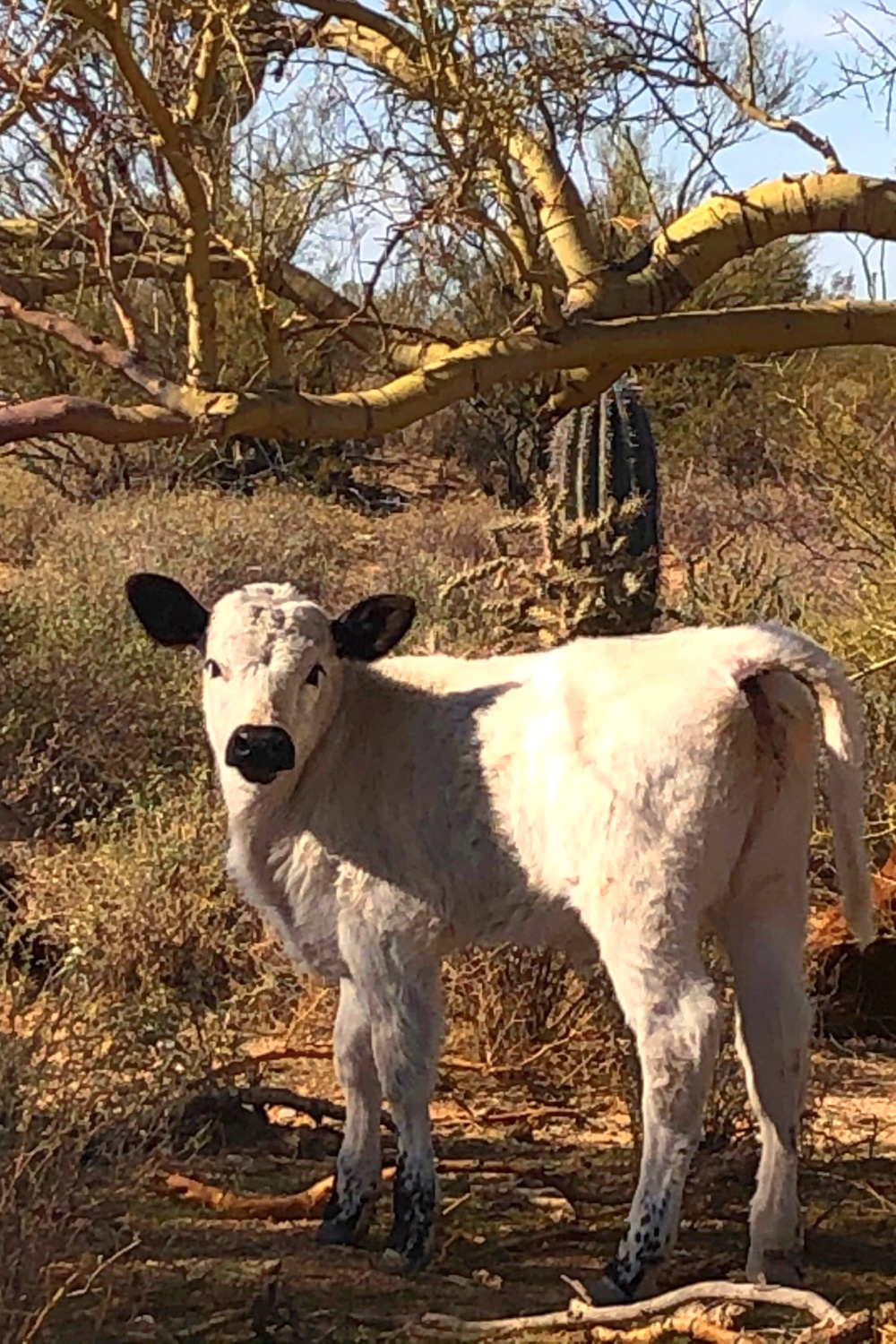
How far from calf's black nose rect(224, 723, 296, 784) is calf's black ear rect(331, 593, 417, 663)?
544mm

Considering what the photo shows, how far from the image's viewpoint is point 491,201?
561 centimetres

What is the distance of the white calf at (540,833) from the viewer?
475 centimetres

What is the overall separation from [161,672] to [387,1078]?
19.8 ft

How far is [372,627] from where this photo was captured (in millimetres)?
5379

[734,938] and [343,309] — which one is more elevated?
[343,309]

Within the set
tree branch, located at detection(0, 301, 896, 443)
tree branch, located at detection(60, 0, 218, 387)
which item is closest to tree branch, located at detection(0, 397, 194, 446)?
tree branch, located at detection(0, 301, 896, 443)

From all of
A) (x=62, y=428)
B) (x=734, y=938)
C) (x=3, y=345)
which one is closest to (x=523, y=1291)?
(x=734, y=938)

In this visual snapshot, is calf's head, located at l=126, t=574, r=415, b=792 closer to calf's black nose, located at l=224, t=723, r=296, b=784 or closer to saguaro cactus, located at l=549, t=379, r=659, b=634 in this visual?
calf's black nose, located at l=224, t=723, r=296, b=784

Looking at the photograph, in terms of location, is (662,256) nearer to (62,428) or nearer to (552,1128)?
(62,428)

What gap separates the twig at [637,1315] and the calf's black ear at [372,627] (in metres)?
1.75

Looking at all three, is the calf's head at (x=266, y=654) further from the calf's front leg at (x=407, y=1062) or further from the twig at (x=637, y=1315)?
the twig at (x=637, y=1315)

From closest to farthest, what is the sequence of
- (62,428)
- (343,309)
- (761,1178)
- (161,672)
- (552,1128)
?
1. (62,428)
2. (761,1178)
3. (343,309)
4. (552,1128)
5. (161,672)

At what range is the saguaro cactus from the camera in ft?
23.2

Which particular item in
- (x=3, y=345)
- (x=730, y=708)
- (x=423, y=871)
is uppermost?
(x=3, y=345)
